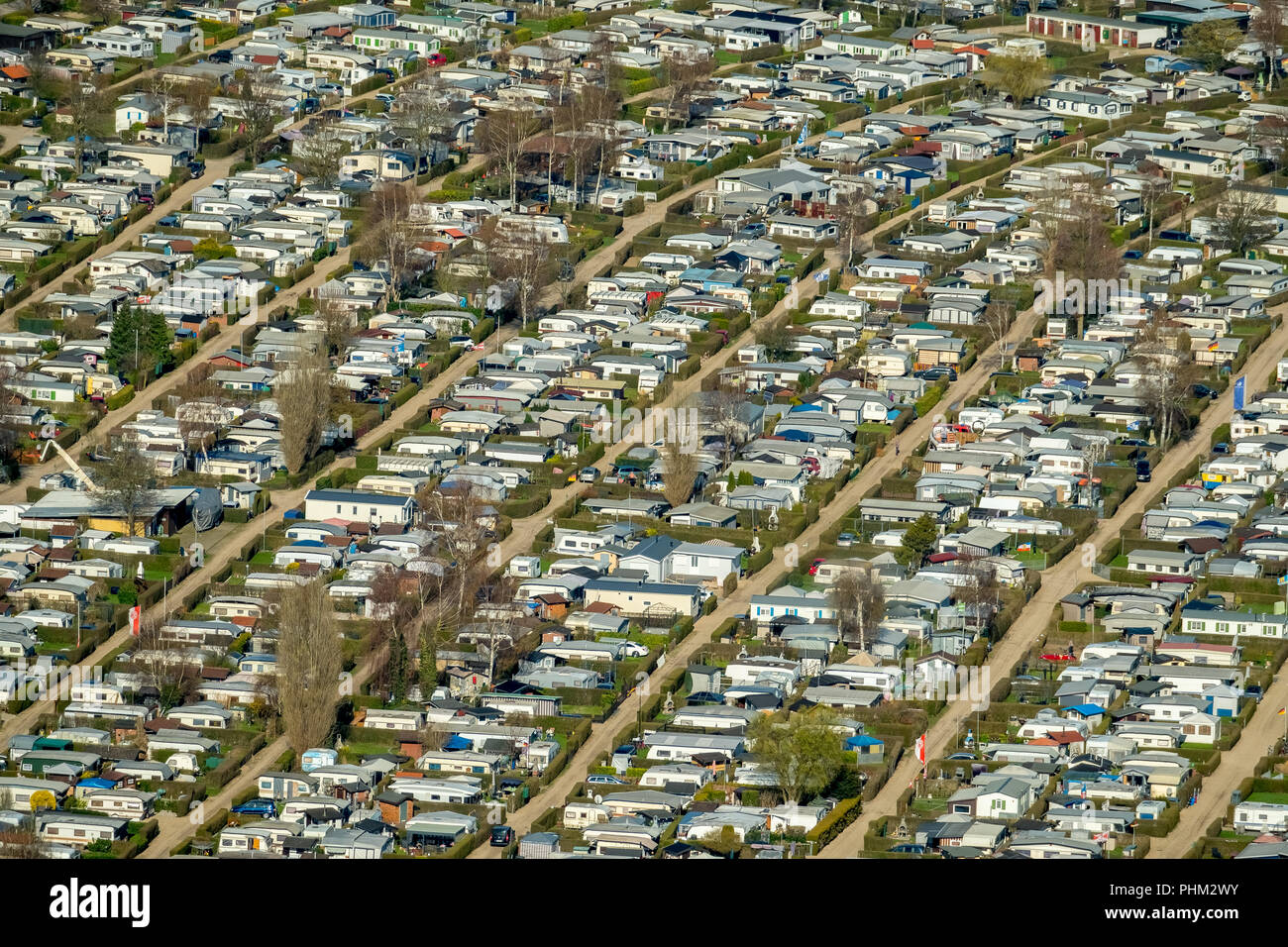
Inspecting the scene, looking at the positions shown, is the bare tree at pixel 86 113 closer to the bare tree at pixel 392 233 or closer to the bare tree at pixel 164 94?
the bare tree at pixel 164 94

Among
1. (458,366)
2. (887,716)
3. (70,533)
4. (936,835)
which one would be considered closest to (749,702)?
(887,716)

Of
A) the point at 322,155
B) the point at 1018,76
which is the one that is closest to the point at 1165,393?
the point at 322,155

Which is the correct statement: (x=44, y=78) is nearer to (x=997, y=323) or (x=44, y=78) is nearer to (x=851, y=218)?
(x=851, y=218)

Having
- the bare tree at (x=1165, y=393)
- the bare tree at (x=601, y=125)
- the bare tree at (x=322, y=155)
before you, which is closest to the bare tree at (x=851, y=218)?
the bare tree at (x=601, y=125)

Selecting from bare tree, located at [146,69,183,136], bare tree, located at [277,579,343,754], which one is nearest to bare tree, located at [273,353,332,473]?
bare tree, located at [277,579,343,754]

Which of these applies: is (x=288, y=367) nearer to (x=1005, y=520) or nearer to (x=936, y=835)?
(x=1005, y=520)
